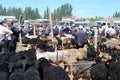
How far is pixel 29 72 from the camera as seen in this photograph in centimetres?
830

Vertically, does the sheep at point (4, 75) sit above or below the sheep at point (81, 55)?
above

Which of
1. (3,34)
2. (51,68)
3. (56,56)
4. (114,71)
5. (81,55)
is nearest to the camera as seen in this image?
(51,68)

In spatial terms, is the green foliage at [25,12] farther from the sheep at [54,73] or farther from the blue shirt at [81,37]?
the sheep at [54,73]

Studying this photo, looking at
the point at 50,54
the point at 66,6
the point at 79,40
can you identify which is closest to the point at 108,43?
the point at 79,40

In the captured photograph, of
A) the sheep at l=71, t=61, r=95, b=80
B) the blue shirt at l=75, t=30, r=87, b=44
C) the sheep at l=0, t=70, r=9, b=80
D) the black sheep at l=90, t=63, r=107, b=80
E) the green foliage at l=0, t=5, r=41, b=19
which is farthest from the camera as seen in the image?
the green foliage at l=0, t=5, r=41, b=19

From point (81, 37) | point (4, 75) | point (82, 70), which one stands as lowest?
point (82, 70)

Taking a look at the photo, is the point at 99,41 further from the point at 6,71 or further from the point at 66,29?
the point at 6,71

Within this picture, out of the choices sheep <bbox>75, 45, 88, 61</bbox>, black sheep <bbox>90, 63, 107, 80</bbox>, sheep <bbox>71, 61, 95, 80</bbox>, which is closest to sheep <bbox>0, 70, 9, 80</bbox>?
black sheep <bbox>90, 63, 107, 80</bbox>

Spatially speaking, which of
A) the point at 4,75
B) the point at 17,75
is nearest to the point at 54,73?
the point at 17,75

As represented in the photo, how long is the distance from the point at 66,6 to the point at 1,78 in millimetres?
Result: 118082

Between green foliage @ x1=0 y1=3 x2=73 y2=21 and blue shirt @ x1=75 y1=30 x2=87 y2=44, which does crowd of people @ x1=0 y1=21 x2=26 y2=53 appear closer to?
blue shirt @ x1=75 y1=30 x2=87 y2=44

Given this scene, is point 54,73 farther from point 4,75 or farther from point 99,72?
point 99,72

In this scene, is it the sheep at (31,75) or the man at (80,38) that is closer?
the sheep at (31,75)

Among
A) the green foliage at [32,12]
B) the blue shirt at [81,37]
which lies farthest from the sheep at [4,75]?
the green foliage at [32,12]
